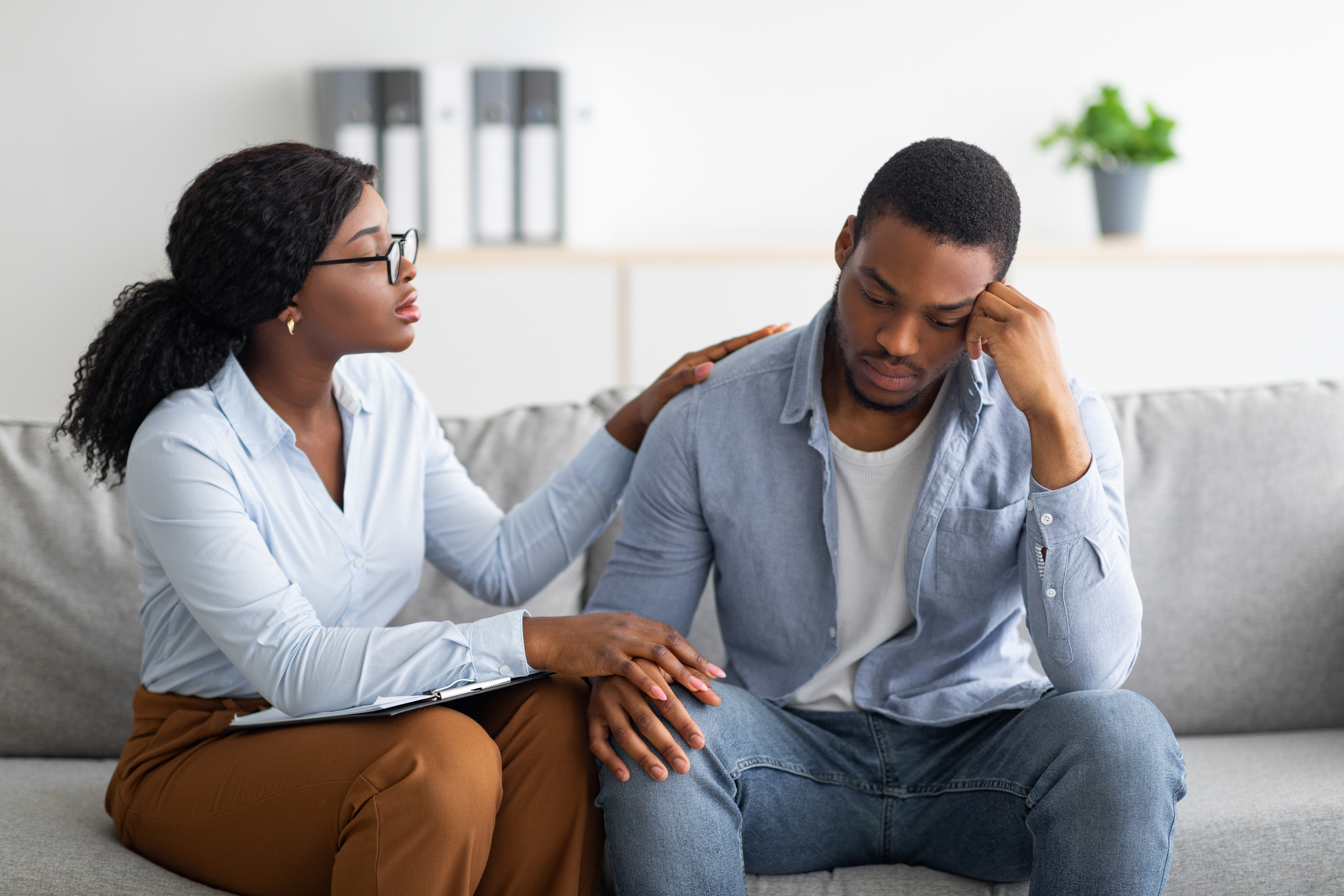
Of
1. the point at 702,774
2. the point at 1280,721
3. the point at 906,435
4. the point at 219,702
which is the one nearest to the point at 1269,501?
the point at 1280,721

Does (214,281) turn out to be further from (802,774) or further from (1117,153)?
(1117,153)

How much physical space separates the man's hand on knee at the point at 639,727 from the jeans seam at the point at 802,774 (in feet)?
0.25

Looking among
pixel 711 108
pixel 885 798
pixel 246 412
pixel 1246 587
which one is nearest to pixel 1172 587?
pixel 1246 587

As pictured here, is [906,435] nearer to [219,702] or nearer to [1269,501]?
[1269,501]

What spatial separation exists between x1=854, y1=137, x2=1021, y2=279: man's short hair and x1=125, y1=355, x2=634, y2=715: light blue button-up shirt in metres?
0.53

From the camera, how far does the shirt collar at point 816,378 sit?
4.65 ft

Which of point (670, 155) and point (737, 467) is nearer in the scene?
point (737, 467)

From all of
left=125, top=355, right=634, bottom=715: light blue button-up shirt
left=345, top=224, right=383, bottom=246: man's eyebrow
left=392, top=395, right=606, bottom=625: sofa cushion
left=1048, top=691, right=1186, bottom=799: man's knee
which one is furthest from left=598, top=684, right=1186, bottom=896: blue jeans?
left=345, top=224, right=383, bottom=246: man's eyebrow

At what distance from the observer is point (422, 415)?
1.64 m

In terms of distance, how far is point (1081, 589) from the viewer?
4.30 feet

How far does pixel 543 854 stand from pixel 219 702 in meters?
0.45

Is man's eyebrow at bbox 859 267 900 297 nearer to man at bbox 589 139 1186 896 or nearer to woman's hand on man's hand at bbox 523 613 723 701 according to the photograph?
man at bbox 589 139 1186 896

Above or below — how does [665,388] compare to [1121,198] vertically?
below

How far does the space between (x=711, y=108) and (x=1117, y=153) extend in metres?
1.11
